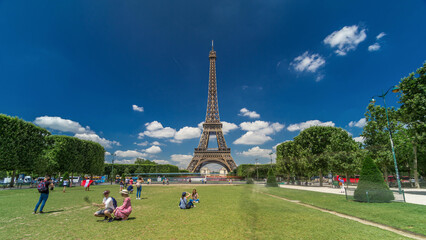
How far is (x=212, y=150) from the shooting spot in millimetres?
71250

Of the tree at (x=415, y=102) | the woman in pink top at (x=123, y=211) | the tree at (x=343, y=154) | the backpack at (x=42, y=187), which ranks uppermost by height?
the tree at (x=415, y=102)

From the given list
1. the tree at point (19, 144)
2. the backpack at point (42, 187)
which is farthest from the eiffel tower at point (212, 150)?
the backpack at point (42, 187)

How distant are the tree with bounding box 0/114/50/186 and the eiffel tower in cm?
4240

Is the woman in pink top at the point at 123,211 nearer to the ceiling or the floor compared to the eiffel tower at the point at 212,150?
nearer to the floor

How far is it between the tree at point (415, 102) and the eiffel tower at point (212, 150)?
53331 mm

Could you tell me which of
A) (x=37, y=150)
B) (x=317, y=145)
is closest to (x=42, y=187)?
(x=37, y=150)

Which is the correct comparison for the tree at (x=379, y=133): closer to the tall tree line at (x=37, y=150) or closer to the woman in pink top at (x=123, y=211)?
the woman in pink top at (x=123, y=211)

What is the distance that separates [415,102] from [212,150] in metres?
58.2

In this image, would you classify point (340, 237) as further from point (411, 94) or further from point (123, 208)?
point (411, 94)

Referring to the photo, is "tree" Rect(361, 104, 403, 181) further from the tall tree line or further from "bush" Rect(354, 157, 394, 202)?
the tall tree line

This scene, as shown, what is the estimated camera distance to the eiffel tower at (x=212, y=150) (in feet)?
227

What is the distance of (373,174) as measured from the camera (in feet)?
46.0

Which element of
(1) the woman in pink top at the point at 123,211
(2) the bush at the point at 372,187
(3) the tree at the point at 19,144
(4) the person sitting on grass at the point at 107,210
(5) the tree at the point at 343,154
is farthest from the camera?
(5) the tree at the point at 343,154

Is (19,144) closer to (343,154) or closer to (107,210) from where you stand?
(107,210)
